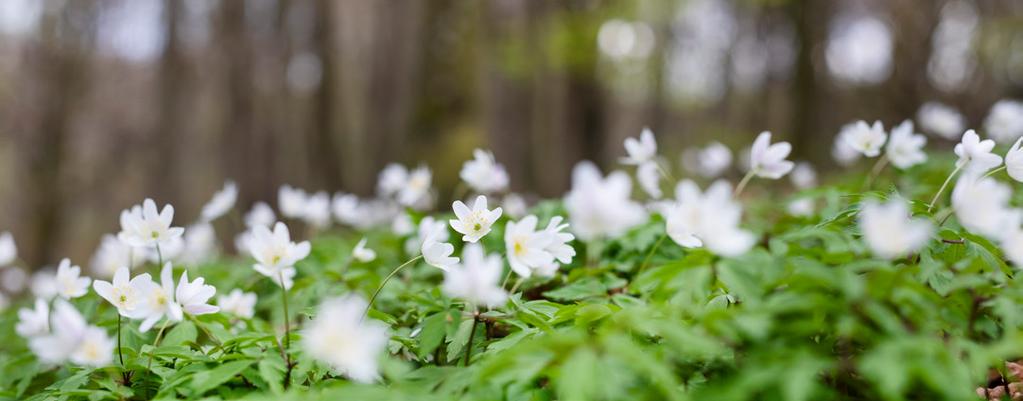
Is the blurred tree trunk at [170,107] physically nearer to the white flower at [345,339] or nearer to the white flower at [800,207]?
the white flower at [800,207]

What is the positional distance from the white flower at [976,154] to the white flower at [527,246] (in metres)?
1.05

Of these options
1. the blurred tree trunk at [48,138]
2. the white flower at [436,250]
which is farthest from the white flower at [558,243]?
the blurred tree trunk at [48,138]

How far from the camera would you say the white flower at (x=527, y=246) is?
157cm

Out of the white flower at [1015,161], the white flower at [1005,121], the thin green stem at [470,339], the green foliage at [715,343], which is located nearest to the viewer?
the green foliage at [715,343]

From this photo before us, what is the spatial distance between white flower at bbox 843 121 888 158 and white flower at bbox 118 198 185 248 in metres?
2.08

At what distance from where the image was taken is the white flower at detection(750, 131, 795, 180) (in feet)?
6.30

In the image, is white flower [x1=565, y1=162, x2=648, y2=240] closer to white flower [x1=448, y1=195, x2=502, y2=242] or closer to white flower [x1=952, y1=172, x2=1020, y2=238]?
white flower [x1=448, y1=195, x2=502, y2=242]

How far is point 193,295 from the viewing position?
164 cm

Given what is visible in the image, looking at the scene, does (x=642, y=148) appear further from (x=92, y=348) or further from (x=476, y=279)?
(x=92, y=348)

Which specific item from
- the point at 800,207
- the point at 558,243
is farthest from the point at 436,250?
the point at 800,207

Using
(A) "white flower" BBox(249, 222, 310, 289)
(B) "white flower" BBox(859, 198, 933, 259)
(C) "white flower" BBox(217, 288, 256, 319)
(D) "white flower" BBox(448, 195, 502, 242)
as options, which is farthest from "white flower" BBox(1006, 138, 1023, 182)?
(C) "white flower" BBox(217, 288, 256, 319)

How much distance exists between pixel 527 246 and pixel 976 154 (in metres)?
1.19

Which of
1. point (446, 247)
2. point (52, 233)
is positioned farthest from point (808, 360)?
point (52, 233)

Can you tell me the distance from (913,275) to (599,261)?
1.36 metres
